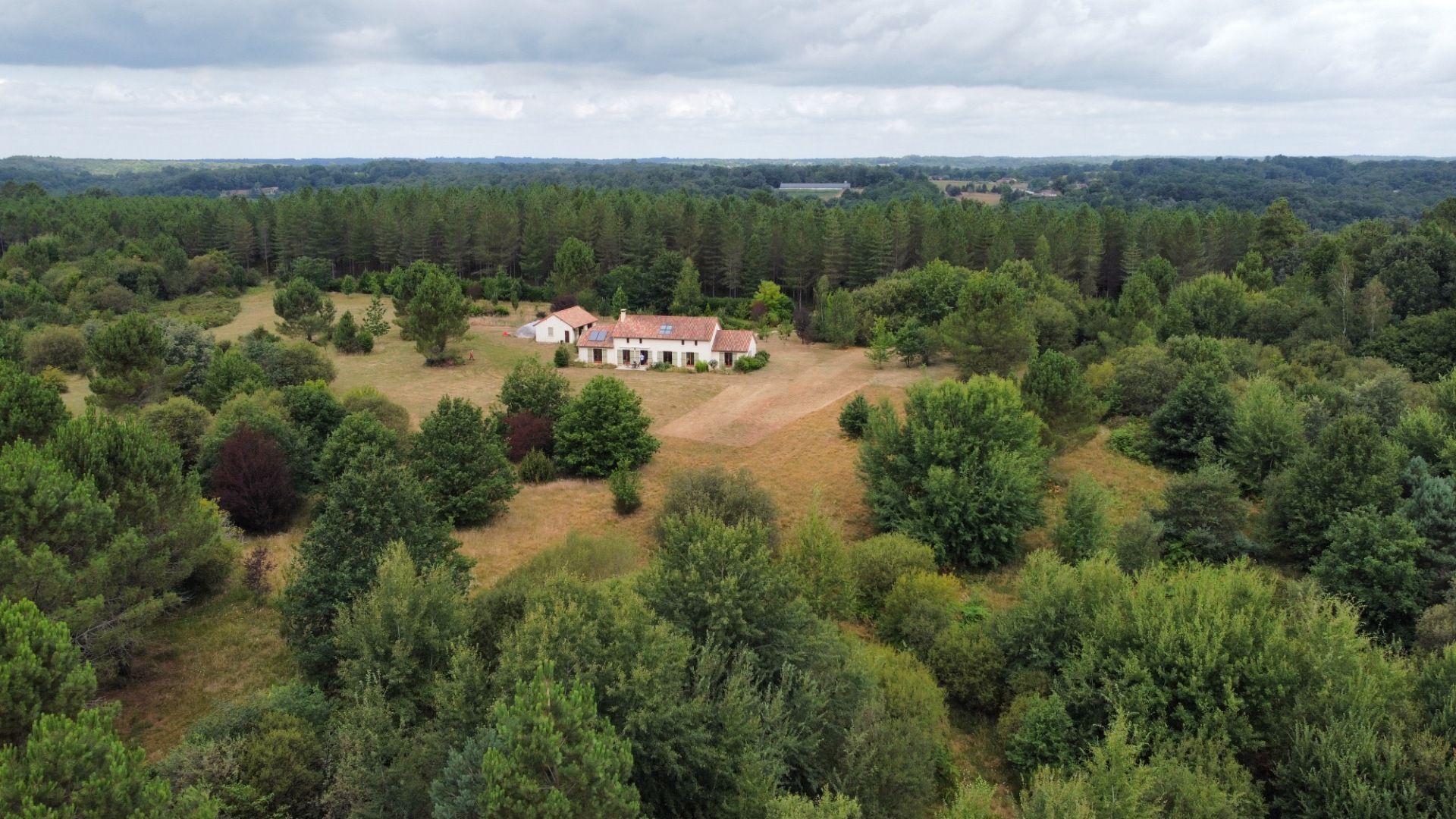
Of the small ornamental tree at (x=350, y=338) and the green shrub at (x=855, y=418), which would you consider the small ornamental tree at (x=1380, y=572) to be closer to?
the green shrub at (x=855, y=418)

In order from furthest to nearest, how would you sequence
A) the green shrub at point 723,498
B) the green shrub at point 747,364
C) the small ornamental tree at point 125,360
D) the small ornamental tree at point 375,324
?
the small ornamental tree at point 375,324, the green shrub at point 747,364, the small ornamental tree at point 125,360, the green shrub at point 723,498

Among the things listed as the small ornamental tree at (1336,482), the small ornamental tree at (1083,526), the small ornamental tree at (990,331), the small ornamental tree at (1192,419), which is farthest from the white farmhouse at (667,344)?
the small ornamental tree at (1336,482)

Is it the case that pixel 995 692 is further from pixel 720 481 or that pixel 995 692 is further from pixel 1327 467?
pixel 1327 467

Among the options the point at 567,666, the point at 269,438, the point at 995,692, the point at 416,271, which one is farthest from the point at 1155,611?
the point at 416,271

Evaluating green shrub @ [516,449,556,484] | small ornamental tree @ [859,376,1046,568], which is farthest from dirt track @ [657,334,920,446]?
small ornamental tree @ [859,376,1046,568]

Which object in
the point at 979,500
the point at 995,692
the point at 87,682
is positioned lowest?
the point at 995,692

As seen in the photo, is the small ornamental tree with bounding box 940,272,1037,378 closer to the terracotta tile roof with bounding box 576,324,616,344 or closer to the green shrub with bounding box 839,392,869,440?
the green shrub with bounding box 839,392,869,440
